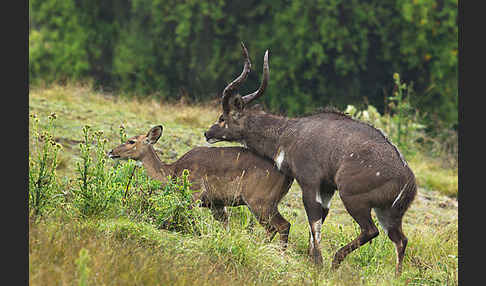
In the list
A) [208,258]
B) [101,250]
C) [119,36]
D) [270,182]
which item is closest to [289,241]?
[270,182]

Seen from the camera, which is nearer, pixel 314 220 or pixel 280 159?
pixel 314 220

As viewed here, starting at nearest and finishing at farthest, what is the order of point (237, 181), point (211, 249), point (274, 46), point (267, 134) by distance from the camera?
point (211, 249) → point (237, 181) → point (267, 134) → point (274, 46)

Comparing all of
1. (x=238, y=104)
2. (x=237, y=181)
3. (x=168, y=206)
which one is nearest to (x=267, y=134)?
(x=238, y=104)

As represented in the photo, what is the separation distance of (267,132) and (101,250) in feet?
11.5

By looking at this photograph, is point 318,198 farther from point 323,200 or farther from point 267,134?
point 267,134

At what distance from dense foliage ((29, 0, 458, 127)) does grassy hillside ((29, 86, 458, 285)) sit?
509 inches

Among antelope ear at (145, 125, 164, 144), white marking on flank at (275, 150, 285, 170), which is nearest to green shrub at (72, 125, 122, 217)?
antelope ear at (145, 125, 164, 144)

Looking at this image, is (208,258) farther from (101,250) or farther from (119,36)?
(119,36)

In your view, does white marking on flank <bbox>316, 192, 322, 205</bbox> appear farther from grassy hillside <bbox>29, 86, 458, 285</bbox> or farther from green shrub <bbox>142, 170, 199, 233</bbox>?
green shrub <bbox>142, 170, 199, 233</bbox>

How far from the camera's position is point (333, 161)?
8.12 metres

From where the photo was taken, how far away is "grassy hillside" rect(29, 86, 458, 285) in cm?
589

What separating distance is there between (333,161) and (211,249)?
1850mm

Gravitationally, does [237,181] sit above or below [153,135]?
below

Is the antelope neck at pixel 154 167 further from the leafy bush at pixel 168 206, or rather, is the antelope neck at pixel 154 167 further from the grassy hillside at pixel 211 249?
the grassy hillside at pixel 211 249
